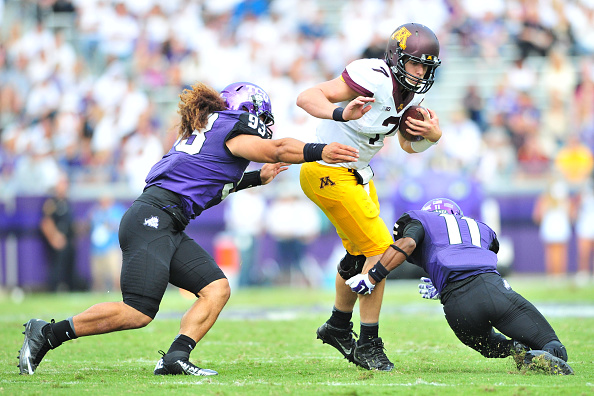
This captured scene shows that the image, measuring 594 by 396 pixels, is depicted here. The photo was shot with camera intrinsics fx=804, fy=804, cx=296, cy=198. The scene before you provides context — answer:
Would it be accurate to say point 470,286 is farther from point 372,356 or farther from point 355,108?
point 355,108

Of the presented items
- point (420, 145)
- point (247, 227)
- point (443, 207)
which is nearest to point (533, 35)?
point (247, 227)

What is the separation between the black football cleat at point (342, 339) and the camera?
5.70 meters

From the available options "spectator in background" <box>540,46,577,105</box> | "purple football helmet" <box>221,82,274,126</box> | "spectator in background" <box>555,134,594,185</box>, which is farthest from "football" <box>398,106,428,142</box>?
"spectator in background" <box>540,46,577,105</box>

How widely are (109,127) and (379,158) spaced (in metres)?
4.79

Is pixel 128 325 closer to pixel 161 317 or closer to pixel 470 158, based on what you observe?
pixel 161 317

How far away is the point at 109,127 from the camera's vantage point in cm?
1420

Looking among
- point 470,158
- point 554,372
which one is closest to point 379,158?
point 470,158

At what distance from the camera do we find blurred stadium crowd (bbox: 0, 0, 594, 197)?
13781mm

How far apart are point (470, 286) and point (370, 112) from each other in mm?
1294

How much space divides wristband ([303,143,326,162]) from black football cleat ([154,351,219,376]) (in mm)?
1437

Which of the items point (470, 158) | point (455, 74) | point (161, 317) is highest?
point (455, 74)

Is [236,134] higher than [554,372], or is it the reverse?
[236,134]

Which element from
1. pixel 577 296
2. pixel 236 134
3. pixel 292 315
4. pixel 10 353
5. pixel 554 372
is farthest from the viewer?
pixel 577 296

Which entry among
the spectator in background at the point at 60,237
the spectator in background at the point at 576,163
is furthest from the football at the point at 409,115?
the spectator in background at the point at 576,163
